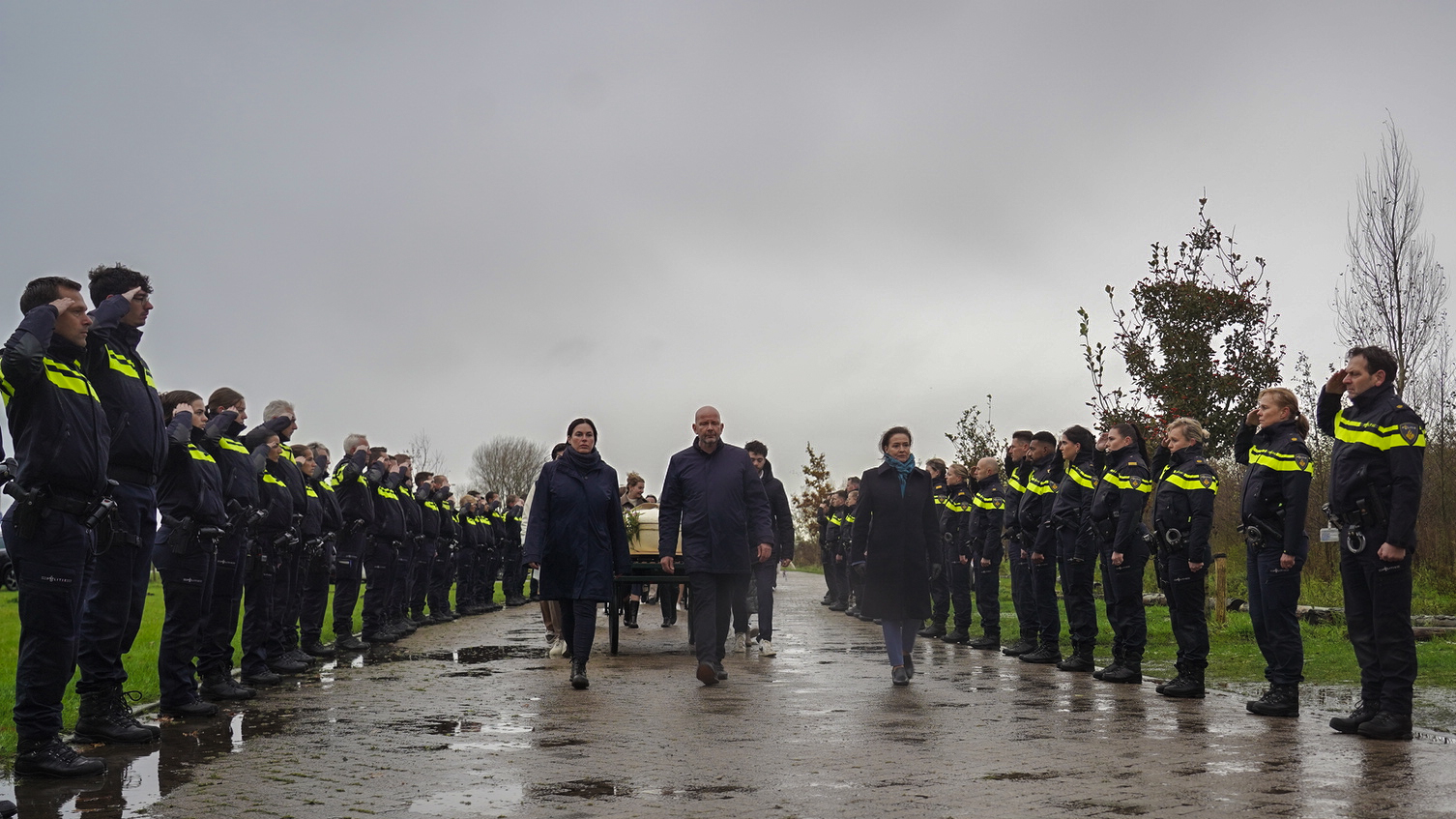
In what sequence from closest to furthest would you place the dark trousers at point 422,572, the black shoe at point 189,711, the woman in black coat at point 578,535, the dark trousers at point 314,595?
the black shoe at point 189,711
the woman in black coat at point 578,535
the dark trousers at point 314,595
the dark trousers at point 422,572

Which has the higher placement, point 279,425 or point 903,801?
point 279,425

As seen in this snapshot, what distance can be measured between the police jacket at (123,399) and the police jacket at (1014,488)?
9.20 m

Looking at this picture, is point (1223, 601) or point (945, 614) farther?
point (945, 614)

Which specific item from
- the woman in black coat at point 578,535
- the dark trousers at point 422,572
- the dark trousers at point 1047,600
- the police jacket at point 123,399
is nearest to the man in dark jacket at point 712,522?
the woman in black coat at point 578,535

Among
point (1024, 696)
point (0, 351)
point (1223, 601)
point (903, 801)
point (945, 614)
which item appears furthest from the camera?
point (945, 614)

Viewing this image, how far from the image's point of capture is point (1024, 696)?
9.77 meters

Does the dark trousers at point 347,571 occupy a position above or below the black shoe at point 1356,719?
above

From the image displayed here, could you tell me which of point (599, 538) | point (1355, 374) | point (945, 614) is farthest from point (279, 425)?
point (945, 614)

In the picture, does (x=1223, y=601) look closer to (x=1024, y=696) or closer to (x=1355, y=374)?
(x=1024, y=696)

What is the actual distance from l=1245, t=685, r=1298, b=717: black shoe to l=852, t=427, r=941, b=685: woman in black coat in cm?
292

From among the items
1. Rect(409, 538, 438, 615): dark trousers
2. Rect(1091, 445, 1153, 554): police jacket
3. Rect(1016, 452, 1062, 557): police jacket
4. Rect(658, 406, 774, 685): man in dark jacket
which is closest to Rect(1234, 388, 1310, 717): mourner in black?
Rect(1091, 445, 1153, 554): police jacket

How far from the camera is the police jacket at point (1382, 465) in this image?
7.73 metres

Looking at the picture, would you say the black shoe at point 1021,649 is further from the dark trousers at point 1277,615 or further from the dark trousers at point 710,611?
the dark trousers at point 1277,615

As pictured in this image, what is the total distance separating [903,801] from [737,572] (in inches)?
223
